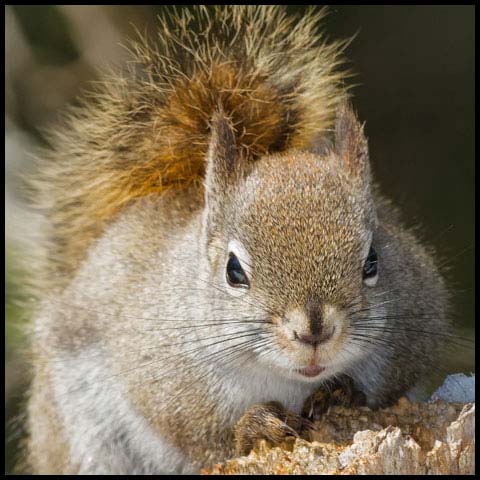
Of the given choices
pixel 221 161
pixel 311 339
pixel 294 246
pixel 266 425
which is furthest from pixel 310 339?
pixel 221 161

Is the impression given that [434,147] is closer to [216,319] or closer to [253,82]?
[253,82]

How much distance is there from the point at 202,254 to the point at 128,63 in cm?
85

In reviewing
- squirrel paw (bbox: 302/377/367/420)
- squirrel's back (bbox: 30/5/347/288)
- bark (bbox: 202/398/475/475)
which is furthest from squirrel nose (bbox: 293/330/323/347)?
squirrel's back (bbox: 30/5/347/288)

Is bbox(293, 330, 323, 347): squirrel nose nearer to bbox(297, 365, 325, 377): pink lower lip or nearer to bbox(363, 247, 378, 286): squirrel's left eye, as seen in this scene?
bbox(297, 365, 325, 377): pink lower lip

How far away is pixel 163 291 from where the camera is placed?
8.20ft

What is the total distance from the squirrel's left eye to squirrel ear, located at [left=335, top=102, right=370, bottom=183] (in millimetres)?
208

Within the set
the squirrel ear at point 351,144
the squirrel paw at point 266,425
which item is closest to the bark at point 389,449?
the squirrel paw at point 266,425

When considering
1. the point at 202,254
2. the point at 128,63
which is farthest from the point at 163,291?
the point at 128,63

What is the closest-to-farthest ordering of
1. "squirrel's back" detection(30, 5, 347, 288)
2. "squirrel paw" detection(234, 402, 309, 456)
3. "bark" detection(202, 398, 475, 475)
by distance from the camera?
"bark" detection(202, 398, 475, 475), "squirrel paw" detection(234, 402, 309, 456), "squirrel's back" detection(30, 5, 347, 288)

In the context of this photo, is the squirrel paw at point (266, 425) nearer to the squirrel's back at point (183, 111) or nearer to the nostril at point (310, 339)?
the nostril at point (310, 339)

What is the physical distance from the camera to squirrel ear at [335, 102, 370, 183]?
2.30 metres

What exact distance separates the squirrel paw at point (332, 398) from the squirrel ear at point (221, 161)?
52 cm

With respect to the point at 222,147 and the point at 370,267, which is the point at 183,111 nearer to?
the point at 222,147

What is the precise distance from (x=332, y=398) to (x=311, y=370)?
267mm
